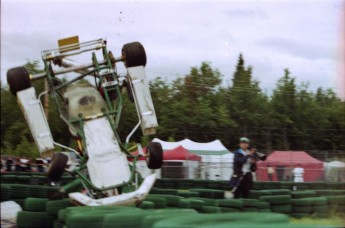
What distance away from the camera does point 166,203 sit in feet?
22.5

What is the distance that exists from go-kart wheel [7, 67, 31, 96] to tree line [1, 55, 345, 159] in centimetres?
364

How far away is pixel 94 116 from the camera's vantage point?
7.55 metres

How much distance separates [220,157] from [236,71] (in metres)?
15.9

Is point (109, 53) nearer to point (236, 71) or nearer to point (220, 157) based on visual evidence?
point (220, 157)

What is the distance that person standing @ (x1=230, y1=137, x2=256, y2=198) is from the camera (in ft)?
28.5

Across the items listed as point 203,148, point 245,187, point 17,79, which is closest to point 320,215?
point 245,187

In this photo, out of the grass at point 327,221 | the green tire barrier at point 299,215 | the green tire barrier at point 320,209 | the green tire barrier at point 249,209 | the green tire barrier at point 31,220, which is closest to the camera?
the grass at point 327,221

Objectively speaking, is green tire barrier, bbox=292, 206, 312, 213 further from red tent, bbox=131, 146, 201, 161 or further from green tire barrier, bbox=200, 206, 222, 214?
red tent, bbox=131, 146, 201, 161

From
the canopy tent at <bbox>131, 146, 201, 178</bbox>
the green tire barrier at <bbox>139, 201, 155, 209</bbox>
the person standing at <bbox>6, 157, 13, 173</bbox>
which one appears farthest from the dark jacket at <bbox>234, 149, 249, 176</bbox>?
the canopy tent at <bbox>131, 146, 201, 178</bbox>

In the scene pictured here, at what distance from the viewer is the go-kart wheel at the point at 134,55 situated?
7.83 meters

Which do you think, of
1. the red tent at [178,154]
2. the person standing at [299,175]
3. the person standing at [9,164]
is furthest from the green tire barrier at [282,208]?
the red tent at [178,154]

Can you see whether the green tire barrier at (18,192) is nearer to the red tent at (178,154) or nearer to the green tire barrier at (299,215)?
the green tire barrier at (299,215)

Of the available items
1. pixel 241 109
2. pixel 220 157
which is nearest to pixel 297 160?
pixel 220 157

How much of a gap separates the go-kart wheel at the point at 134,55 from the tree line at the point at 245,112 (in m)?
4.01
